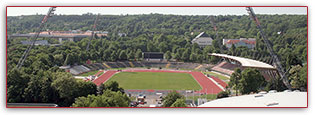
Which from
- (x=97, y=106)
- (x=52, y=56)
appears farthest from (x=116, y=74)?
(x=97, y=106)

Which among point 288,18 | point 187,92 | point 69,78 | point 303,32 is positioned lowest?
point 187,92

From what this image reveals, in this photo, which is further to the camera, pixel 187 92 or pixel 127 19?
pixel 127 19

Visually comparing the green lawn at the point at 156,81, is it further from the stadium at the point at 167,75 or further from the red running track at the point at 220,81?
the red running track at the point at 220,81

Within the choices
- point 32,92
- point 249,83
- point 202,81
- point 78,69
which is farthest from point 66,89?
point 78,69

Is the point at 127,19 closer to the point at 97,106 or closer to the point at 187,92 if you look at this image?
the point at 187,92

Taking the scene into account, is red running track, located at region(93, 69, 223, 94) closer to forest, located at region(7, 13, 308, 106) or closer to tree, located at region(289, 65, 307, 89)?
forest, located at region(7, 13, 308, 106)

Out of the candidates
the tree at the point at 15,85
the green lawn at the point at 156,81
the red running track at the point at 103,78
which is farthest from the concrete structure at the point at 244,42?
the tree at the point at 15,85

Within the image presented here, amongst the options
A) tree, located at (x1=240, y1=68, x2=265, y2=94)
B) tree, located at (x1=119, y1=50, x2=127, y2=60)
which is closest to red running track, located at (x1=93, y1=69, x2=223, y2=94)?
tree, located at (x1=240, y1=68, x2=265, y2=94)
